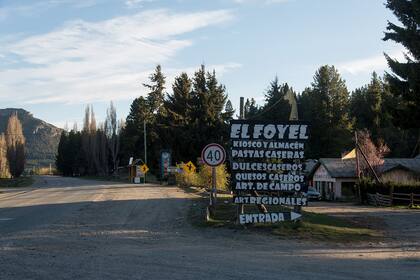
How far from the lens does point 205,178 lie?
48375 millimetres

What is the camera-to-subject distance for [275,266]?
10258 mm

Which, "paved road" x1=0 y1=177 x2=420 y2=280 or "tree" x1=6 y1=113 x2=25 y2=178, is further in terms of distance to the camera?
"tree" x1=6 y1=113 x2=25 y2=178

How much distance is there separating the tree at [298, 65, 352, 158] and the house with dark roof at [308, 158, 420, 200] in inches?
796

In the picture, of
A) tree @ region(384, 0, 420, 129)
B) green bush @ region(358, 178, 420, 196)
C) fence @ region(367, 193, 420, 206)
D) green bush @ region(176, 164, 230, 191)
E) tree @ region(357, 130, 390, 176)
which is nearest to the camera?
tree @ region(384, 0, 420, 129)

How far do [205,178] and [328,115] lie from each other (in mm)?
48034

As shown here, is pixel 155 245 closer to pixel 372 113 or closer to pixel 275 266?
pixel 275 266

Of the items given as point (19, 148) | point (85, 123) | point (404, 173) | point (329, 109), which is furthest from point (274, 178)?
point (85, 123)

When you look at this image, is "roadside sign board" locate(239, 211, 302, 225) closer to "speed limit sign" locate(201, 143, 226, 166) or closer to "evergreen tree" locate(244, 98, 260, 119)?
"speed limit sign" locate(201, 143, 226, 166)

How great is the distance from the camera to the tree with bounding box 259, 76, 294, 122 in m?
85.6

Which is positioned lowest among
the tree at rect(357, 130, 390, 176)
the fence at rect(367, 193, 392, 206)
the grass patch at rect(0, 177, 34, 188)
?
the fence at rect(367, 193, 392, 206)

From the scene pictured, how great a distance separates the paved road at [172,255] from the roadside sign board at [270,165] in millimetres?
1534

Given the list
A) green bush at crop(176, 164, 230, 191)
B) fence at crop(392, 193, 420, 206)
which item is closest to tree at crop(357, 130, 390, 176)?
fence at crop(392, 193, 420, 206)

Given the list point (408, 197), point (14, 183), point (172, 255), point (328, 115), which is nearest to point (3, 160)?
point (14, 183)

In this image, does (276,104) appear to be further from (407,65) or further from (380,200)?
(407,65)
